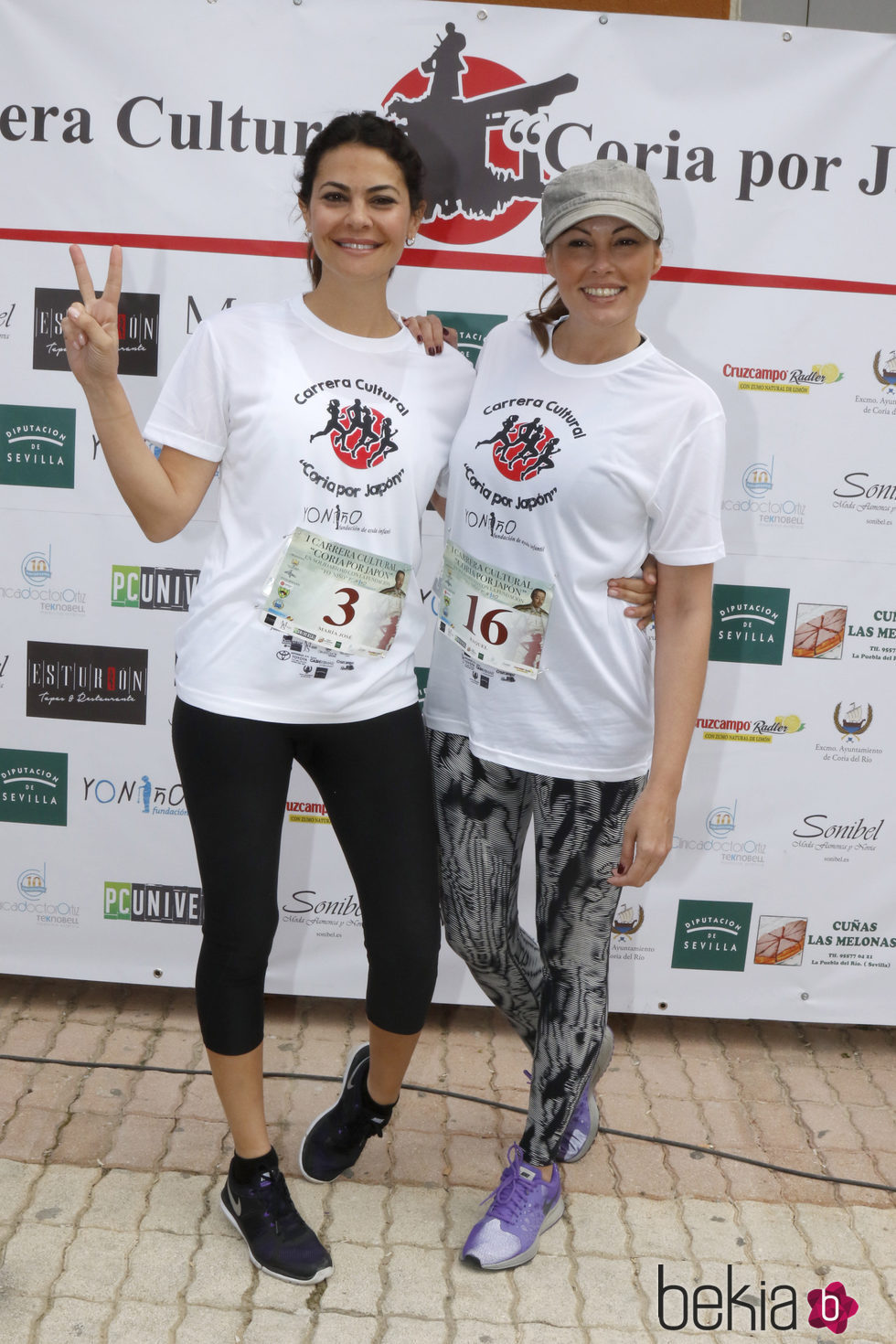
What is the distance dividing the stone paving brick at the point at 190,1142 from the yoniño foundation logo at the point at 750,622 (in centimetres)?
166

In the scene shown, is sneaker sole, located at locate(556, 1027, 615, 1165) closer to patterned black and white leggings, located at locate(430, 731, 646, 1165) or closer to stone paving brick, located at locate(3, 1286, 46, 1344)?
patterned black and white leggings, located at locate(430, 731, 646, 1165)

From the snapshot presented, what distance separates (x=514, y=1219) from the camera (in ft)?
7.07

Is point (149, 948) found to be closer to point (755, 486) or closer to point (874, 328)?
point (755, 486)

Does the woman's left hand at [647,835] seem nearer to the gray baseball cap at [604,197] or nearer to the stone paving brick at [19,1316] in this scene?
the gray baseball cap at [604,197]

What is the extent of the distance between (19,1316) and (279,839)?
0.93 metres

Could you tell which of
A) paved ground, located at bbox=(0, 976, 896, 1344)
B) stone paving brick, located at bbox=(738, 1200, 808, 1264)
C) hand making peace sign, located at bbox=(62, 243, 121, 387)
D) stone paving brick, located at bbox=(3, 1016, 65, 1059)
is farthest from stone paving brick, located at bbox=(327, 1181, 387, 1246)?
hand making peace sign, located at bbox=(62, 243, 121, 387)

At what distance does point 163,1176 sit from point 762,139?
2.74m

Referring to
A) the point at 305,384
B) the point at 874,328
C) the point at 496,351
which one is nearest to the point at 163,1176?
the point at 305,384

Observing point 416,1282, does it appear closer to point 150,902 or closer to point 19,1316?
point 19,1316

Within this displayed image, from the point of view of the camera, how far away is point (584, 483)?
184cm

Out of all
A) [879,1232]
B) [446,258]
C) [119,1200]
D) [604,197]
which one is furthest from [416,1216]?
[446,258]

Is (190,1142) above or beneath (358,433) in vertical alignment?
beneath

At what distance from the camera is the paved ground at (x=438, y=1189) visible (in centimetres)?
200

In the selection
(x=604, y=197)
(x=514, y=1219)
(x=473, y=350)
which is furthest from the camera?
(x=473, y=350)
